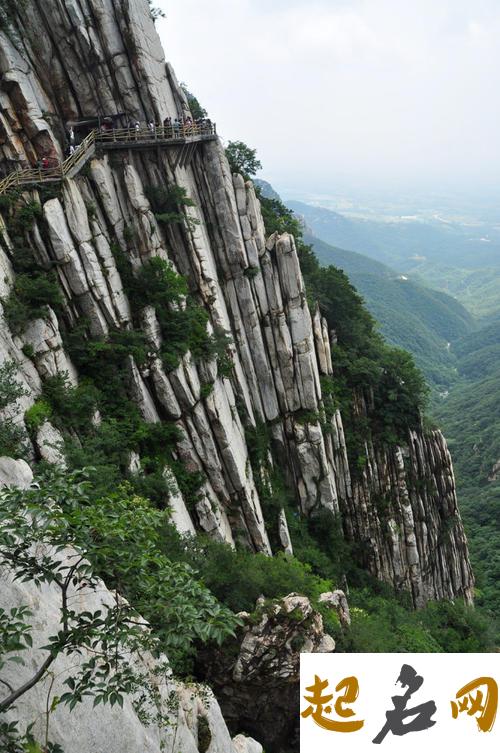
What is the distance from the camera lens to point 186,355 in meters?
27.2

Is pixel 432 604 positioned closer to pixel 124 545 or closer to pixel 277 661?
pixel 277 661

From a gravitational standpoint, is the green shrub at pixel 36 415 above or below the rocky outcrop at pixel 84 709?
above

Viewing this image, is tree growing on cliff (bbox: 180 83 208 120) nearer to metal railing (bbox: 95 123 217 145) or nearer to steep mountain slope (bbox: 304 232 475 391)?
metal railing (bbox: 95 123 217 145)

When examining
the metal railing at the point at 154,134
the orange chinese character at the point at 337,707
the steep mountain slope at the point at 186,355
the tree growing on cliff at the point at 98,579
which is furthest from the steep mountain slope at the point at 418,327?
the tree growing on cliff at the point at 98,579

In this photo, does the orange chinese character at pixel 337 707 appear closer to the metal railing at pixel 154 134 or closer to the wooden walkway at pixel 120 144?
the wooden walkway at pixel 120 144

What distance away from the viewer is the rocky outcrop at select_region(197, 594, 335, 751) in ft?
52.8

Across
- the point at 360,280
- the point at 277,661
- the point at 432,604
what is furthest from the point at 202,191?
the point at 360,280

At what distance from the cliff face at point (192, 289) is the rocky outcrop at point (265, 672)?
7674mm

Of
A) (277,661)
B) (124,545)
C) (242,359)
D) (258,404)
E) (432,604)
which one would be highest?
(124,545)

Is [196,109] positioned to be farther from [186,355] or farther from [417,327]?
[417,327]

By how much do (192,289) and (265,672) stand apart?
20734mm

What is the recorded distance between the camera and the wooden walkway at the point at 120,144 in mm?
23969

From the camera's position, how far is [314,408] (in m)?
35.9

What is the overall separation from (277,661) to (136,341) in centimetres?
1480
